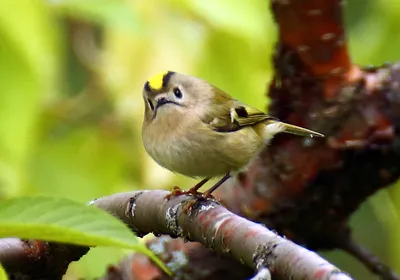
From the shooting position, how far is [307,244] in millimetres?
2053

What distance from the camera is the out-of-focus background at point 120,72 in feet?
5.93

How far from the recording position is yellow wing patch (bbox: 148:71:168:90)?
2.09m

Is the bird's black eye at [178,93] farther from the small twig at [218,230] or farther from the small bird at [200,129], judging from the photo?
the small twig at [218,230]

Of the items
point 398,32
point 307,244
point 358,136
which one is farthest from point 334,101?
point 307,244

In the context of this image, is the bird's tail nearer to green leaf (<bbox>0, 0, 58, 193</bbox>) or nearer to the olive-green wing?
the olive-green wing

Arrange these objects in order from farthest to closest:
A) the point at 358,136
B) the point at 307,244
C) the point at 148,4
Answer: the point at 148,4, the point at 307,244, the point at 358,136

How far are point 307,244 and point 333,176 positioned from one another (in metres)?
0.22

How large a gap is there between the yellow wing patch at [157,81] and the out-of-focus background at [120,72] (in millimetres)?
131

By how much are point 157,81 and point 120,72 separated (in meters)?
0.33

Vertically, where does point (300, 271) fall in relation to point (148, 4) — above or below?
below

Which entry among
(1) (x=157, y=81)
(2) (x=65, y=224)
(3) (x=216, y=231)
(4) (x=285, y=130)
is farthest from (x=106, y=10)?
(2) (x=65, y=224)

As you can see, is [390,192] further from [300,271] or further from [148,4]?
[300,271]

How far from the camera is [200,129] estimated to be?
2168 millimetres

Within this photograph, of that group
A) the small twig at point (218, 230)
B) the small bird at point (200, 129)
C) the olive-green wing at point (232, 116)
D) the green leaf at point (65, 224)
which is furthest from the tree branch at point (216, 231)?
the olive-green wing at point (232, 116)
